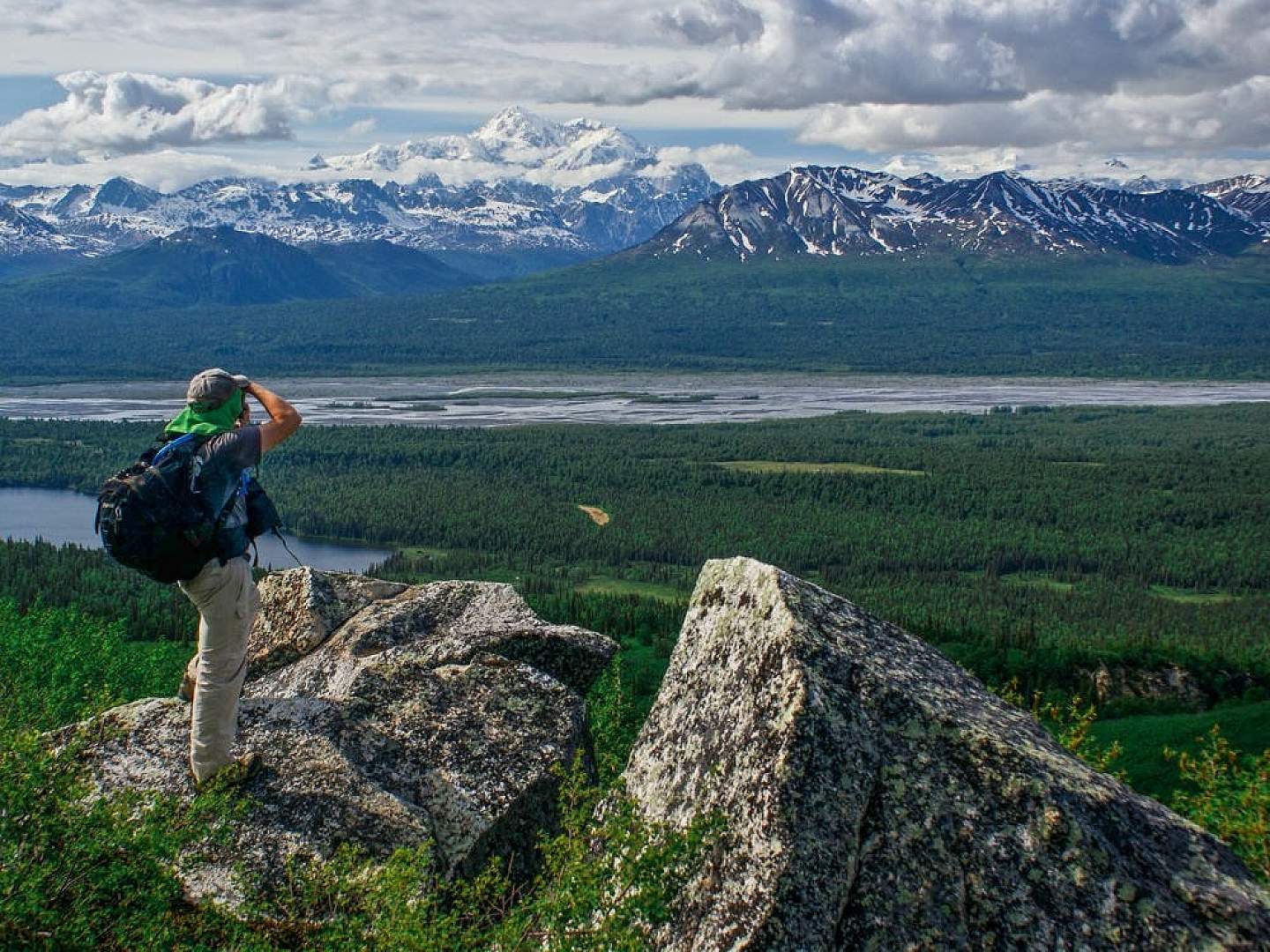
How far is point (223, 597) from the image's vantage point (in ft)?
43.9

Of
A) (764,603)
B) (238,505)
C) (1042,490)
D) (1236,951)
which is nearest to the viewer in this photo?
(1236,951)

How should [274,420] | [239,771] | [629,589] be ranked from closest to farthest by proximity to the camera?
[274,420], [239,771], [629,589]

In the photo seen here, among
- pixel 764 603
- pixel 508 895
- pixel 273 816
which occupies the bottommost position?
pixel 508 895

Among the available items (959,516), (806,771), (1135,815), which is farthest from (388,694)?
(959,516)

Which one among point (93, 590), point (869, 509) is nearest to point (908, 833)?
point (93, 590)

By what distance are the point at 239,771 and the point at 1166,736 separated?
89.2 feet

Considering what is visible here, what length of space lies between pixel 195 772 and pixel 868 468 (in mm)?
134278

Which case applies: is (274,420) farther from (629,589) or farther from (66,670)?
(629,589)

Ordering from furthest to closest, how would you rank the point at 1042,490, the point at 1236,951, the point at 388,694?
the point at 1042,490 → the point at 388,694 → the point at 1236,951

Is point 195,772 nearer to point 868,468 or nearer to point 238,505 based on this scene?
point 238,505

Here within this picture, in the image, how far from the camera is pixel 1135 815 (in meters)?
10.6

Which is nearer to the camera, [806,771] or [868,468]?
[806,771]

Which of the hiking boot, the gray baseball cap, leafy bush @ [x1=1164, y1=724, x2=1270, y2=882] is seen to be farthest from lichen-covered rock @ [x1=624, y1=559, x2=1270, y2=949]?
the gray baseball cap

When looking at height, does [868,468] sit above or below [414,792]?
below
